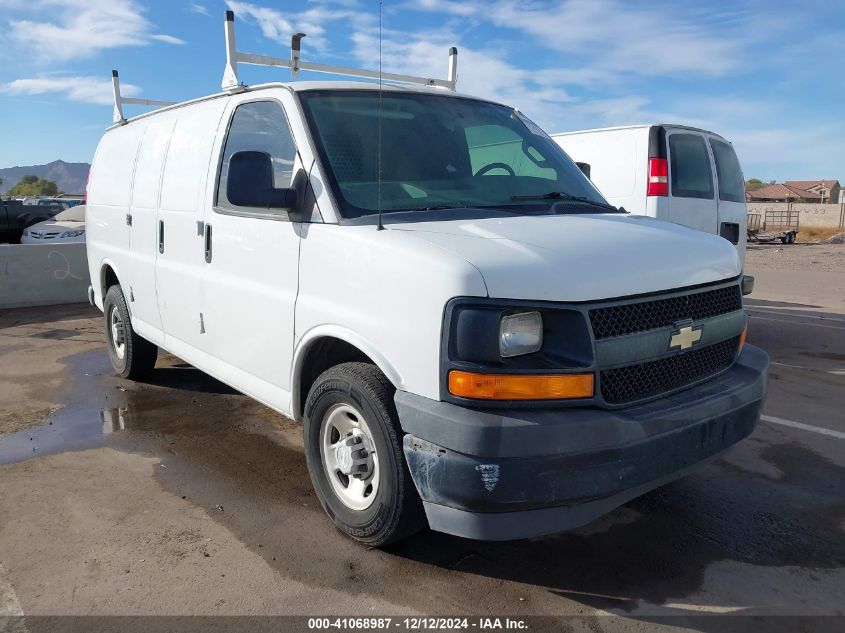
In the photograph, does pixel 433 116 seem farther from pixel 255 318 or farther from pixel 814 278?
pixel 814 278

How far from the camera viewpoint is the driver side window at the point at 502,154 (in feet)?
13.0

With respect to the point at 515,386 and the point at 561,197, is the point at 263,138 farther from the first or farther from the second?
the point at 515,386

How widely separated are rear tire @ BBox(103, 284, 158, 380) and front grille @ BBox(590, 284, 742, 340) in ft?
14.2

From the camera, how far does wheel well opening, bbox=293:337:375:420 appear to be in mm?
3379

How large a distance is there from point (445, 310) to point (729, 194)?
6694 mm

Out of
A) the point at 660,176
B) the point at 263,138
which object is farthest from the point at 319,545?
the point at 660,176

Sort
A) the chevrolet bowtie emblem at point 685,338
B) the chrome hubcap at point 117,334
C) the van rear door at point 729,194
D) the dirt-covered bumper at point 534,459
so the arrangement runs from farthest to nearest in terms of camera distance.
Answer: the van rear door at point 729,194 → the chrome hubcap at point 117,334 → the chevrolet bowtie emblem at point 685,338 → the dirt-covered bumper at point 534,459

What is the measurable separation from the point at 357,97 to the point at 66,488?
9.06ft

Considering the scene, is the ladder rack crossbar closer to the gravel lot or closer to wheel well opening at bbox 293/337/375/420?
wheel well opening at bbox 293/337/375/420

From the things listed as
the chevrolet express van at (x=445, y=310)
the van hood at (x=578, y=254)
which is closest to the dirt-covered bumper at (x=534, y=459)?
the chevrolet express van at (x=445, y=310)

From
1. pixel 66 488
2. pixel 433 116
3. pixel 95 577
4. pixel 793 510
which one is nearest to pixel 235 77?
pixel 433 116

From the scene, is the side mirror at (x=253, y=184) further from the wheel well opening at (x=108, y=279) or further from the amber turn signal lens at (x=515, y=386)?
the wheel well opening at (x=108, y=279)

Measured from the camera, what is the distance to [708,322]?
3.17m

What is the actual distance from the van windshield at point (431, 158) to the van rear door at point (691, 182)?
365cm
